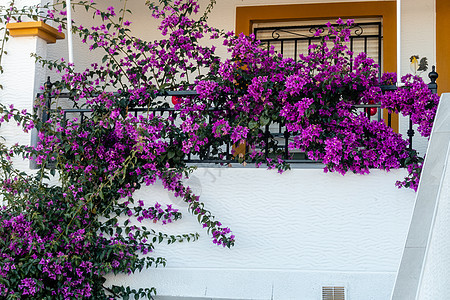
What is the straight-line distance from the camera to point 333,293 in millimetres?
4082

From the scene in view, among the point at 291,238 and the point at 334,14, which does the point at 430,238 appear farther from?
the point at 334,14

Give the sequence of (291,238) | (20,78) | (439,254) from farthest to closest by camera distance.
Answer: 1. (20,78)
2. (291,238)
3. (439,254)

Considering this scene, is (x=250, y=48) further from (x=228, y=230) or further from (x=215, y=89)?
(x=228, y=230)

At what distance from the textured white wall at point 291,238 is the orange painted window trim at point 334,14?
1898 mm

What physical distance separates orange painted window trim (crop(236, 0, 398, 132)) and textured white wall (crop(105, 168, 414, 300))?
190 cm

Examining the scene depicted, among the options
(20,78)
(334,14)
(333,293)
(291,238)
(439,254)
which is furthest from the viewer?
(334,14)

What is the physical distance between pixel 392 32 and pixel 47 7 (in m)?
3.30

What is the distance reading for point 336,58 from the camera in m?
4.35

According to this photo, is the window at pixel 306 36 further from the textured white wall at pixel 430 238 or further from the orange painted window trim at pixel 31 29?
the textured white wall at pixel 430 238

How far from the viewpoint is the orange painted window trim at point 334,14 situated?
6.03m

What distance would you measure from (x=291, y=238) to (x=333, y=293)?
46 centimetres

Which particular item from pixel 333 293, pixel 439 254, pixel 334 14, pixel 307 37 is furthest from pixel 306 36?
pixel 439 254

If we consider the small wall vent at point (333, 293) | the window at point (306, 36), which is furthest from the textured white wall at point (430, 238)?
the window at point (306, 36)

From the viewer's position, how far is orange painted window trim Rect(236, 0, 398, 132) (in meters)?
6.03
